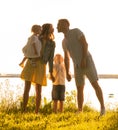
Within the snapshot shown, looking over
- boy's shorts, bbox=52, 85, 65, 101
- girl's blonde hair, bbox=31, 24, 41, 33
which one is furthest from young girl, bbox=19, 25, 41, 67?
boy's shorts, bbox=52, 85, 65, 101

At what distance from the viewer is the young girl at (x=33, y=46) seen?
9.62 meters

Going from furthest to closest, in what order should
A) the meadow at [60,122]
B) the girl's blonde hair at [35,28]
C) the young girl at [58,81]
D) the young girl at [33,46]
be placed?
1. the young girl at [58,81]
2. the girl's blonde hair at [35,28]
3. the young girl at [33,46]
4. the meadow at [60,122]

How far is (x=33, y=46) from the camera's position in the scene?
964 cm

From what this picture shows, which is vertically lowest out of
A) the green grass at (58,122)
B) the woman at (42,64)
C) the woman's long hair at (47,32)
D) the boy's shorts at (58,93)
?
the green grass at (58,122)

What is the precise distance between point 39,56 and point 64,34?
26.2 inches

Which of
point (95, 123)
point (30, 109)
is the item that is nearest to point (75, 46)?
point (95, 123)

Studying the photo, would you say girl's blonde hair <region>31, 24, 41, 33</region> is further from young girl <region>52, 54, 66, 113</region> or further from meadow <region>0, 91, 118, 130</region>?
meadow <region>0, 91, 118, 130</region>

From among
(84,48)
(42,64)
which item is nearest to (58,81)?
(42,64)

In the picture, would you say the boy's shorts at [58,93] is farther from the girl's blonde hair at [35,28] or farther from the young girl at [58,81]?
the girl's blonde hair at [35,28]

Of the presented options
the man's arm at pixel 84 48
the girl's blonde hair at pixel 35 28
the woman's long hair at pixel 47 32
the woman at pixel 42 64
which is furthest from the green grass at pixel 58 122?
the girl's blonde hair at pixel 35 28

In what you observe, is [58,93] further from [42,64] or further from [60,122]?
[60,122]

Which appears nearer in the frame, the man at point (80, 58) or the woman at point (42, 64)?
the man at point (80, 58)

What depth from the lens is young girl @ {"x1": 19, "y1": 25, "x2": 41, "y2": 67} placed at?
9625 millimetres

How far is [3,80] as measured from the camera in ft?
39.9
